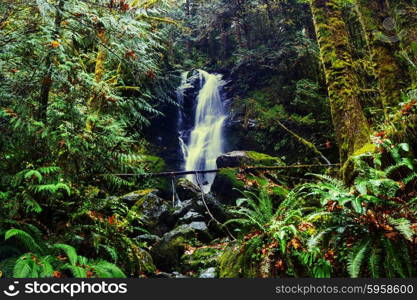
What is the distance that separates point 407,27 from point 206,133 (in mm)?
13775

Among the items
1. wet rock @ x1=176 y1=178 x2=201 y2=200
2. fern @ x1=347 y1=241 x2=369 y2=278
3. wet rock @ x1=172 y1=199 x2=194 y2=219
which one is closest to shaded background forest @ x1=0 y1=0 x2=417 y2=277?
fern @ x1=347 y1=241 x2=369 y2=278

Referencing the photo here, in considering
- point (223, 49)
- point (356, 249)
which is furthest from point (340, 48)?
point (223, 49)

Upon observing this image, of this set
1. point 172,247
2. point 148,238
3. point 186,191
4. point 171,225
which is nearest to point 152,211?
point 171,225

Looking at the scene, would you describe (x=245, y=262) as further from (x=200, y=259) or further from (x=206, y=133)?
(x=206, y=133)

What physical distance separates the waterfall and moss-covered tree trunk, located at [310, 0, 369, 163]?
387 inches

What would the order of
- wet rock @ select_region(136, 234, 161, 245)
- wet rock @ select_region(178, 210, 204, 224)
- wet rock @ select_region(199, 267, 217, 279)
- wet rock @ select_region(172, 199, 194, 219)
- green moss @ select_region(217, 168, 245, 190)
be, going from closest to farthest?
wet rock @ select_region(199, 267, 217, 279) → wet rock @ select_region(136, 234, 161, 245) → wet rock @ select_region(178, 210, 204, 224) → wet rock @ select_region(172, 199, 194, 219) → green moss @ select_region(217, 168, 245, 190)

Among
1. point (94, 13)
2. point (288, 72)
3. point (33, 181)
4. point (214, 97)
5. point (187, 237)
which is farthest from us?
point (214, 97)

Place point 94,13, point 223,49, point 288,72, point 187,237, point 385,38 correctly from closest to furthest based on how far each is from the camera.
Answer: point 94,13 → point 385,38 → point 187,237 → point 288,72 → point 223,49

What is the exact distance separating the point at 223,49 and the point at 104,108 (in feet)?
68.5

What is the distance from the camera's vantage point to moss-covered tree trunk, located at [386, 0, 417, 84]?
530cm

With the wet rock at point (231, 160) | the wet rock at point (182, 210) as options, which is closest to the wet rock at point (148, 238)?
the wet rock at point (182, 210)

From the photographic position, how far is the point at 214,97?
68.7 ft

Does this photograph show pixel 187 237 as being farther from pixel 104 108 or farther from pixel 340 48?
pixel 340 48
